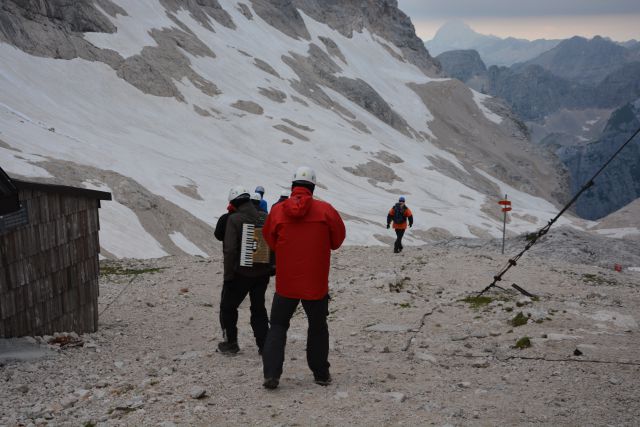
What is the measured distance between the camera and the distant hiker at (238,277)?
970cm

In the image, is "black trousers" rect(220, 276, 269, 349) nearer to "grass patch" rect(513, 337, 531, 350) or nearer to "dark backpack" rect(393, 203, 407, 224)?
"grass patch" rect(513, 337, 531, 350)

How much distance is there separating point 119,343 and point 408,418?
21.0 feet

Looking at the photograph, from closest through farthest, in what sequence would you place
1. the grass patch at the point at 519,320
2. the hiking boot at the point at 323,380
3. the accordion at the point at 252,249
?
the hiking boot at the point at 323,380 → the accordion at the point at 252,249 → the grass patch at the point at 519,320

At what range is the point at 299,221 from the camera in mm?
7895

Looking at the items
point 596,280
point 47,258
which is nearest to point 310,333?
point 47,258

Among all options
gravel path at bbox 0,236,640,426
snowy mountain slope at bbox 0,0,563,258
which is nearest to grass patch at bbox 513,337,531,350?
gravel path at bbox 0,236,640,426

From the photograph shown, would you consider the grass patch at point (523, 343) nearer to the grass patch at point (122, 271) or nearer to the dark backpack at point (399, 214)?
the grass patch at point (122, 271)

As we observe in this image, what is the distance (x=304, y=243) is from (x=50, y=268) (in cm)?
512

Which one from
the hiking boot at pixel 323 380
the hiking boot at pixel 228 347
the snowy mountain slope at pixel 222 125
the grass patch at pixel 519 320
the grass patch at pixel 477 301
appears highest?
the snowy mountain slope at pixel 222 125

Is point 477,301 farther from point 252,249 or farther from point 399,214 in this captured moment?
point 399,214

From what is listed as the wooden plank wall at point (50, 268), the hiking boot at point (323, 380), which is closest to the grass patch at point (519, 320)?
the hiking boot at point (323, 380)

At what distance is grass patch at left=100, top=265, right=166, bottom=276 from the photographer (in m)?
19.5

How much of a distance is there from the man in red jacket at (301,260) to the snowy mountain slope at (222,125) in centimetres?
2377

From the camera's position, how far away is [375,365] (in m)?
9.29
